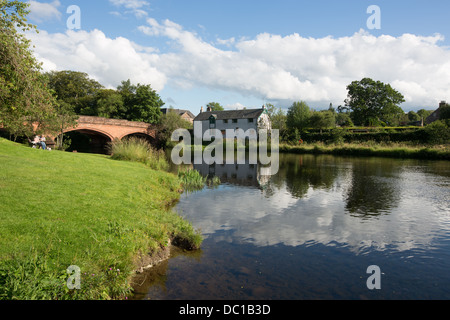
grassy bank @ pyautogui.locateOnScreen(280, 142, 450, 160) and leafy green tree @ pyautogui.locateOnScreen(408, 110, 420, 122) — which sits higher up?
leafy green tree @ pyautogui.locateOnScreen(408, 110, 420, 122)

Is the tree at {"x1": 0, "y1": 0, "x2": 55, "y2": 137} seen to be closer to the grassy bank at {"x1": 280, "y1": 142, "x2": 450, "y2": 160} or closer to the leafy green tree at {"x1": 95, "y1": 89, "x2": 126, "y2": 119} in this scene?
the grassy bank at {"x1": 280, "y1": 142, "x2": 450, "y2": 160}

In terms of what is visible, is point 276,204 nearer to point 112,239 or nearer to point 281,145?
point 112,239

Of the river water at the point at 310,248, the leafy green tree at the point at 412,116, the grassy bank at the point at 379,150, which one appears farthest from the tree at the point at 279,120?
the leafy green tree at the point at 412,116

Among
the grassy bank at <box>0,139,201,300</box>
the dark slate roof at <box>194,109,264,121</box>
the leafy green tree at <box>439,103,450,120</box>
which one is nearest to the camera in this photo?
the grassy bank at <box>0,139,201,300</box>

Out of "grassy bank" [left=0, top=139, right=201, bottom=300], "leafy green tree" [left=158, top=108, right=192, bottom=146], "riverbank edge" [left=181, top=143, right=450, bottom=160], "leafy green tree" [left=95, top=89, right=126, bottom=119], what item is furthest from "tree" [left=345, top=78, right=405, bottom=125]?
"grassy bank" [left=0, top=139, right=201, bottom=300]

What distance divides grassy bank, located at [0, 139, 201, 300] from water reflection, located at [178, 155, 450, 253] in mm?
2611

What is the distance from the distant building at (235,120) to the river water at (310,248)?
57.0 m

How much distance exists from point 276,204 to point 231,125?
207 feet

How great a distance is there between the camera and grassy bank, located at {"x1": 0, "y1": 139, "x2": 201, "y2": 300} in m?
5.47

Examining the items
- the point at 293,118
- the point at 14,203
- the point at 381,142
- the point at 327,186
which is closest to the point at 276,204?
the point at 327,186

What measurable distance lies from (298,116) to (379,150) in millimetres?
27885

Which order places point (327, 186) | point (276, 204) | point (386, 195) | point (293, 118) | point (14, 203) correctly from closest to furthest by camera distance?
point (14, 203) < point (276, 204) < point (386, 195) < point (327, 186) < point (293, 118)

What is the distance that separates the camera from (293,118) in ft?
241
